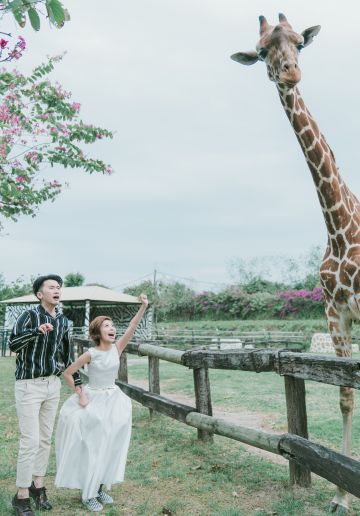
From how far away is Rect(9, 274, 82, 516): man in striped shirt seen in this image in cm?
393

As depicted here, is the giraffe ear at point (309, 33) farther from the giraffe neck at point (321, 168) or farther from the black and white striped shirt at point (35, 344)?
the black and white striped shirt at point (35, 344)

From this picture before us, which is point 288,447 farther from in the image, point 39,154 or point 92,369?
point 39,154

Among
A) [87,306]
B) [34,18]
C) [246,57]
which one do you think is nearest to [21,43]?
[246,57]

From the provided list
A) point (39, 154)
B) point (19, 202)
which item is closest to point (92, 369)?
point (19, 202)

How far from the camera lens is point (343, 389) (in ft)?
14.6

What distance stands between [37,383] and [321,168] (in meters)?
2.93

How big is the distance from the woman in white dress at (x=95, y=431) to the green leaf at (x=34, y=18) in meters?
2.40

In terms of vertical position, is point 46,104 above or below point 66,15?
above

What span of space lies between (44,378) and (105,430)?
0.63 metres

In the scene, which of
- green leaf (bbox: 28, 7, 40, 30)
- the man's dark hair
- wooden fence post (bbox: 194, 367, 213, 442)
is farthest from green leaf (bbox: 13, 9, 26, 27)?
wooden fence post (bbox: 194, 367, 213, 442)

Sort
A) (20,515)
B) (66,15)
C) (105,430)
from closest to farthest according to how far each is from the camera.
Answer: (66,15) → (20,515) → (105,430)

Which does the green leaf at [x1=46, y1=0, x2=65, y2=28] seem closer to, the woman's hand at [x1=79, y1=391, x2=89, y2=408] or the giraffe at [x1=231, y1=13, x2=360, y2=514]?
the giraffe at [x1=231, y1=13, x2=360, y2=514]

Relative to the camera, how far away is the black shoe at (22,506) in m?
3.83

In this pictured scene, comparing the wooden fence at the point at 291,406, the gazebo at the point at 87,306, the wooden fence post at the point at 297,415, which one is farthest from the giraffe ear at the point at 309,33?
the gazebo at the point at 87,306
